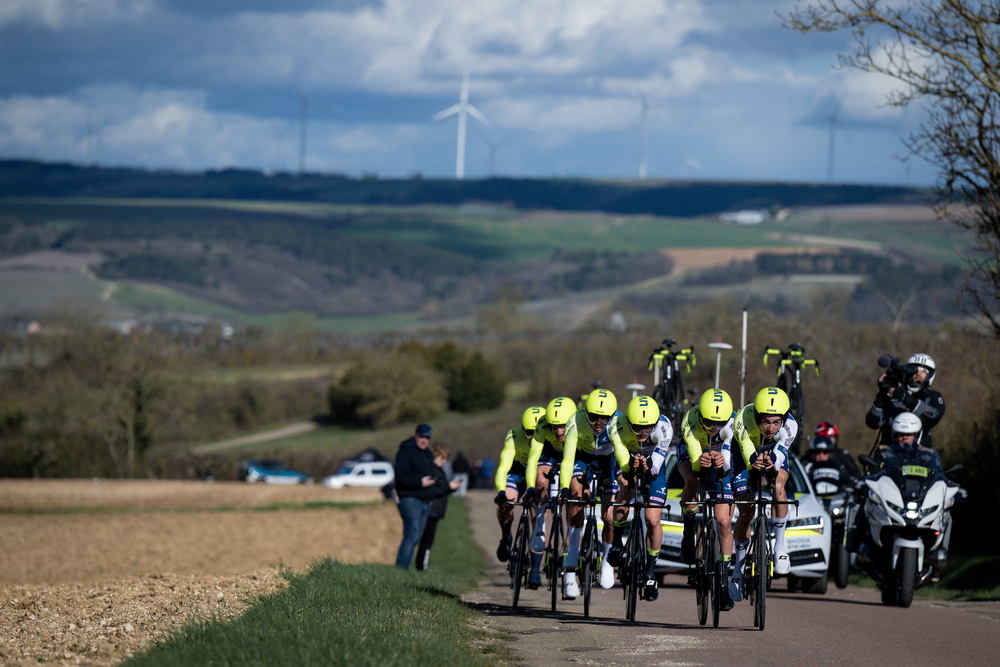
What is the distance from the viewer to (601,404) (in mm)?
10586

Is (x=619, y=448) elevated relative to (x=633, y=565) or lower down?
elevated

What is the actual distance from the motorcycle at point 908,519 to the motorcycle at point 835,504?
2.48 meters

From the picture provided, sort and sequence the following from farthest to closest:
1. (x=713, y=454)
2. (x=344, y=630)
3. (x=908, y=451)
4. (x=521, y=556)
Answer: (x=908, y=451) → (x=521, y=556) → (x=713, y=454) → (x=344, y=630)

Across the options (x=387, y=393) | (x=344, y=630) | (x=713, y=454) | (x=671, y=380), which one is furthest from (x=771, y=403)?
(x=387, y=393)

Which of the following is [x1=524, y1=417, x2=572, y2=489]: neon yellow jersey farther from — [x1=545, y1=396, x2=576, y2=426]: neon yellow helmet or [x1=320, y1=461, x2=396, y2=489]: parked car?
[x1=320, y1=461, x2=396, y2=489]: parked car

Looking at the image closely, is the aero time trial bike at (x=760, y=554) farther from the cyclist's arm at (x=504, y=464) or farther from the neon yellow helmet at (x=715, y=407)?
the cyclist's arm at (x=504, y=464)

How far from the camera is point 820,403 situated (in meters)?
27.5

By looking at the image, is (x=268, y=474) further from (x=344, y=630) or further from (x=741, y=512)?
(x=344, y=630)

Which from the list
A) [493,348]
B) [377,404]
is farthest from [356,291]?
[377,404]

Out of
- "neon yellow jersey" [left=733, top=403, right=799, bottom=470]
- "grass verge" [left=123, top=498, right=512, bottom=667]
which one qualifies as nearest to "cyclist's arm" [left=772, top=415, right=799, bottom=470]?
"neon yellow jersey" [left=733, top=403, right=799, bottom=470]

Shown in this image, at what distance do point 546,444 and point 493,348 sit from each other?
8397 cm

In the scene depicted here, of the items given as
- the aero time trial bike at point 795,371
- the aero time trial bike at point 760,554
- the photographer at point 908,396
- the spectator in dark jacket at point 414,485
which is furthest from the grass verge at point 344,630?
the aero time trial bike at point 795,371

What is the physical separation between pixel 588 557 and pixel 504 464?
1.19 metres

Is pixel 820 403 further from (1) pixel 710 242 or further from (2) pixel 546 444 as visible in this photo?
(1) pixel 710 242
